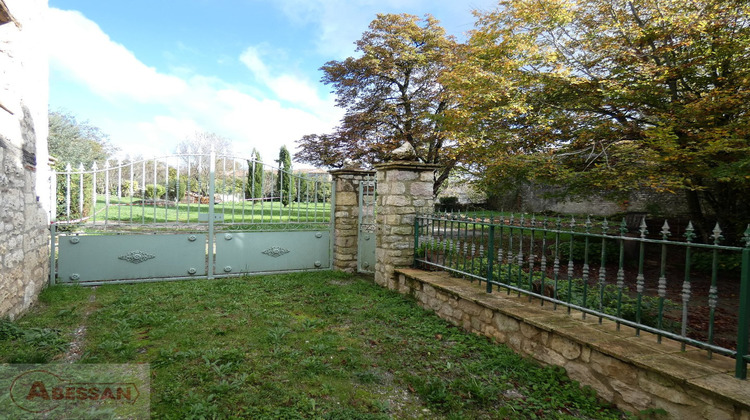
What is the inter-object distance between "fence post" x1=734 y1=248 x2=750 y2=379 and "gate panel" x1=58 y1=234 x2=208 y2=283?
6.18 m

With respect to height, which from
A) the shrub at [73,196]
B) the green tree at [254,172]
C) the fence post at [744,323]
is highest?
the green tree at [254,172]

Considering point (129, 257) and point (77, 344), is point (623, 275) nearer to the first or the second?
point (77, 344)

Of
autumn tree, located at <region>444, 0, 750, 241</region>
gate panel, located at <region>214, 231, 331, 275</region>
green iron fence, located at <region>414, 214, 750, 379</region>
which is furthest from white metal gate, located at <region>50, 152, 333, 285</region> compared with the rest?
autumn tree, located at <region>444, 0, 750, 241</region>

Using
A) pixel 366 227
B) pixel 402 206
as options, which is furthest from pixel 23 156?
pixel 366 227

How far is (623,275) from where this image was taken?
2.96 meters

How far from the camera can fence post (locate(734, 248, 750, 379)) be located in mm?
2088

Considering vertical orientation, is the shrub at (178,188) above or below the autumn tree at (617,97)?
below

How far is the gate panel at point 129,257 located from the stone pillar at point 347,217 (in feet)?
7.28

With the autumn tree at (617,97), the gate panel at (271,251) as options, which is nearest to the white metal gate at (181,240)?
the gate panel at (271,251)

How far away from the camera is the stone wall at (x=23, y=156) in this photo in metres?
3.62

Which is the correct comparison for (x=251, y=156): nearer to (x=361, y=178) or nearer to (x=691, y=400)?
(x=361, y=178)

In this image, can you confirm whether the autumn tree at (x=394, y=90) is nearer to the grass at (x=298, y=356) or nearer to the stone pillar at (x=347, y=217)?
the stone pillar at (x=347, y=217)

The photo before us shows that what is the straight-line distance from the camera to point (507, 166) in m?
7.51

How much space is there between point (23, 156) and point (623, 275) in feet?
19.5
